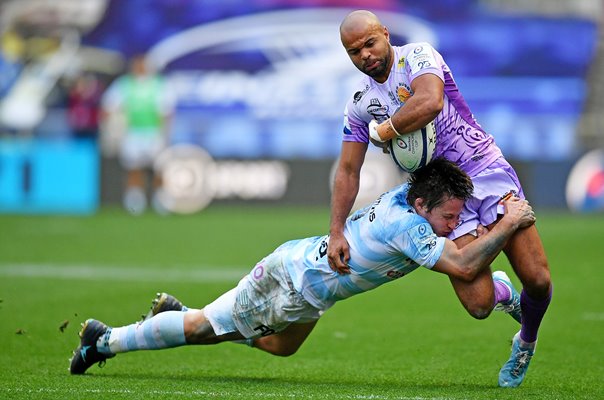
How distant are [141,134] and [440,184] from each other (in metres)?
16.4

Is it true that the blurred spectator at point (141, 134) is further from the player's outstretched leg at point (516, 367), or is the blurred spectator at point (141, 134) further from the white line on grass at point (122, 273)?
the player's outstretched leg at point (516, 367)

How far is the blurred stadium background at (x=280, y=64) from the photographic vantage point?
955 inches

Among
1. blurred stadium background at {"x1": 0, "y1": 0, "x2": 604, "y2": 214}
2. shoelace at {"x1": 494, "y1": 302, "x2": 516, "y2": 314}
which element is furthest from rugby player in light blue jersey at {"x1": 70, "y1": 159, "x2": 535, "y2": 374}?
blurred stadium background at {"x1": 0, "y1": 0, "x2": 604, "y2": 214}

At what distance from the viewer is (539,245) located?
6730 mm

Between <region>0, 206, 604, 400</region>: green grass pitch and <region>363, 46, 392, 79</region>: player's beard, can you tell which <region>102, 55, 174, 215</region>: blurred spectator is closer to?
<region>0, 206, 604, 400</region>: green grass pitch

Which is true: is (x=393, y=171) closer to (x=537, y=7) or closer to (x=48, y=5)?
(x=537, y=7)

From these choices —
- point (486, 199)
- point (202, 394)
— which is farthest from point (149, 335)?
point (486, 199)

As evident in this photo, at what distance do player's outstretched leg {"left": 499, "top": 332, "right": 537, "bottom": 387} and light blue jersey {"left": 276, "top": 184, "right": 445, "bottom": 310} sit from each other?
850 mm

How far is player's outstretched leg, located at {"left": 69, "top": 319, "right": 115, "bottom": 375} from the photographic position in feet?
23.3

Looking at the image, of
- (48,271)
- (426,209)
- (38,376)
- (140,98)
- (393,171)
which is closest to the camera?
(426,209)

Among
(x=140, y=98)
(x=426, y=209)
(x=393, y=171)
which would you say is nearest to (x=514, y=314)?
(x=426, y=209)

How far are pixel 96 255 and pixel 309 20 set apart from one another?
37.7ft

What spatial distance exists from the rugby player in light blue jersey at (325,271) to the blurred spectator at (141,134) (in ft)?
49.5

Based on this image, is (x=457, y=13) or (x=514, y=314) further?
(x=457, y=13)
